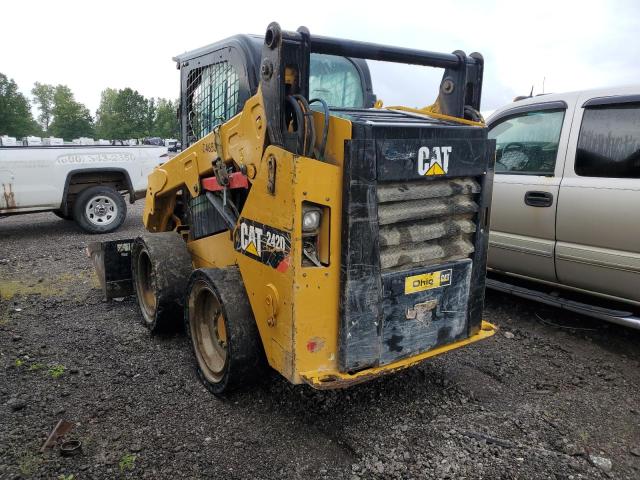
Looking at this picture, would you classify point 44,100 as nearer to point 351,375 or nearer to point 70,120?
point 70,120

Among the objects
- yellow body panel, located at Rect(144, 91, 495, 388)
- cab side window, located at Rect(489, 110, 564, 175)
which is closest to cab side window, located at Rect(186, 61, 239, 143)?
yellow body panel, located at Rect(144, 91, 495, 388)

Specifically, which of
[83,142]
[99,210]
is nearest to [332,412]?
[99,210]

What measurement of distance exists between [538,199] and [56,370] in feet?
12.9

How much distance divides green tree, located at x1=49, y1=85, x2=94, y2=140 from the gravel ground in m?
86.2

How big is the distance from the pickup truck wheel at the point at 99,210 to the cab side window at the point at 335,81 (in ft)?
19.8

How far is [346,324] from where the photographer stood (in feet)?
8.70

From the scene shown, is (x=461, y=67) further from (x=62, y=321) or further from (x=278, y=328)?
(x=62, y=321)

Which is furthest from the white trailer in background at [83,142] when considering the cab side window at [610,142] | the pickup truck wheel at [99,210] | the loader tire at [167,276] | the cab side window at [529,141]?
the cab side window at [610,142]

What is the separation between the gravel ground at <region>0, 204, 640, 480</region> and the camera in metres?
2.60

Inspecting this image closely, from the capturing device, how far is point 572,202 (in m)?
3.95

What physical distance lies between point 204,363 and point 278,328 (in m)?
0.96

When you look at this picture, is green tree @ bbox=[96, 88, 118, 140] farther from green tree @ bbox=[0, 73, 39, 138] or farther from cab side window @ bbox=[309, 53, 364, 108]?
cab side window @ bbox=[309, 53, 364, 108]

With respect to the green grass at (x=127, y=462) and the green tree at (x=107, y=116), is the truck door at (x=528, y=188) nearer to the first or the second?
the green grass at (x=127, y=462)

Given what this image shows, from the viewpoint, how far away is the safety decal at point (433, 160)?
8.98ft
